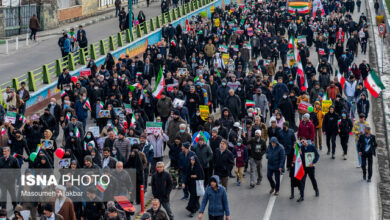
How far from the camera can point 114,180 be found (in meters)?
14.5

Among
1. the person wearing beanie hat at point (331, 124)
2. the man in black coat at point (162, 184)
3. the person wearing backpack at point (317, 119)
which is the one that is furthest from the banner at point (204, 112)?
the man in black coat at point (162, 184)

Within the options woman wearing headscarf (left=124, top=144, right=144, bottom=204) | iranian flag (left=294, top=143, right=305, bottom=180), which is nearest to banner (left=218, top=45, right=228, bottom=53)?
iranian flag (left=294, top=143, right=305, bottom=180)

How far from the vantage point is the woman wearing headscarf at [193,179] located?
1568 centimetres

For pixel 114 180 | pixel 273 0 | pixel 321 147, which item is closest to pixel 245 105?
pixel 321 147

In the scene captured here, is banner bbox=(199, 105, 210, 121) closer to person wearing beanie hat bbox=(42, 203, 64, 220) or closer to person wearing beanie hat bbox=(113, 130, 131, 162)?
person wearing beanie hat bbox=(113, 130, 131, 162)

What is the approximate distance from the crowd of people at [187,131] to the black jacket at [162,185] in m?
0.02

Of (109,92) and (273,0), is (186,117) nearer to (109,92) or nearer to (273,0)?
(109,92)

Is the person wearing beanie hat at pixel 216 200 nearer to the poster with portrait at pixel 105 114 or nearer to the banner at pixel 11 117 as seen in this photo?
the poster with portrait at pixel 105 114

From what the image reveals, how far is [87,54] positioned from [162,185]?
19511 mm

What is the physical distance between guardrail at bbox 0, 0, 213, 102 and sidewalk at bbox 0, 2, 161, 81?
684 millimetres

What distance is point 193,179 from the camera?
51.6 ft

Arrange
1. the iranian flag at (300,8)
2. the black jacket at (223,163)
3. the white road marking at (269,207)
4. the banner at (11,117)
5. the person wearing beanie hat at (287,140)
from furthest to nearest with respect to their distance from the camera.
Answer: the iranian flag at (300,8) < the banner at (11,117) < the person wearing beanie hat at (287,140) < the black jacket at (223,163) < the white road marking at (269,207)

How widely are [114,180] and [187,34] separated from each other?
21.2 m

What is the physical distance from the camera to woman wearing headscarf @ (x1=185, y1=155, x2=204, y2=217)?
15.7 meters
